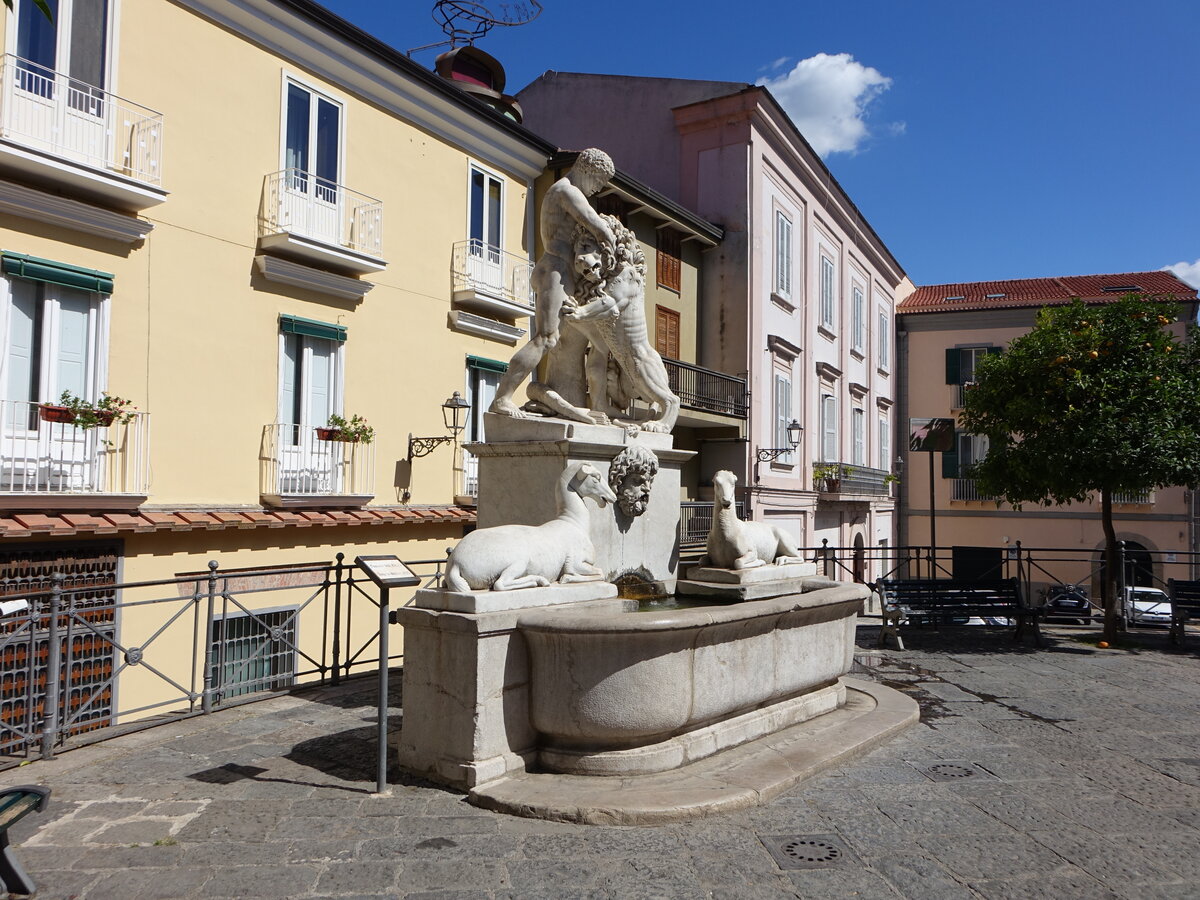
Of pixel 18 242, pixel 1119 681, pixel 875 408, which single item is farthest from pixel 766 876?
pixel 875 408

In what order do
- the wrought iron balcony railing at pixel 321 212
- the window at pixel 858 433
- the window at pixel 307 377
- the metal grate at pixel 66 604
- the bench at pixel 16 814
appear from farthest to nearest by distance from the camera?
the window at pixel 858 433 → the window at pixel 307 377 → the wrought iron balcony railing at pixel 321 212 → the metal grate at pixel 66 604 → the bench at pixel 16 814

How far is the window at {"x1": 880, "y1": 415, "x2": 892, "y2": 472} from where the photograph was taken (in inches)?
1273

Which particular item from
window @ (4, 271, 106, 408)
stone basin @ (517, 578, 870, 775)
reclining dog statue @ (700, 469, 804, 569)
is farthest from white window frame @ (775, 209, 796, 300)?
stone basin @ (517, 578, 870, 775)

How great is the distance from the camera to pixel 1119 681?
8.73m

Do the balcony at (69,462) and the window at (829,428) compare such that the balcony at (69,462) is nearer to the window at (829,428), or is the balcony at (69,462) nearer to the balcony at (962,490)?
the window at (829,428)

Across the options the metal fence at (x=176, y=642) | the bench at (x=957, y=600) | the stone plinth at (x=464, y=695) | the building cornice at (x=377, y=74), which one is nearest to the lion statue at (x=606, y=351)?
the metal fence at (x=176, y=642)

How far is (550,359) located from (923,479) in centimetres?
2859

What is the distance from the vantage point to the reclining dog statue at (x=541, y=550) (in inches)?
198

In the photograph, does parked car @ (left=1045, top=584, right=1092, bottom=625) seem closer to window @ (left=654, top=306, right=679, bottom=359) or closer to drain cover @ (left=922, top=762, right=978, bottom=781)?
drain cover @ (left=922, top=762, right=978, bottom=781)

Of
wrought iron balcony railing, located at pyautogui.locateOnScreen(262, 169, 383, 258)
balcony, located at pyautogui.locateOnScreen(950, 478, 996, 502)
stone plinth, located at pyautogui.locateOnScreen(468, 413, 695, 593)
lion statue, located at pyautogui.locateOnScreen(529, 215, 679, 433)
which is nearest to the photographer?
stone plinth, located at pyautogui.locateOnScreen(468, 413, 695, 593)

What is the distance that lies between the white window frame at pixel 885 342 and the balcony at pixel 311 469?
22459 mm

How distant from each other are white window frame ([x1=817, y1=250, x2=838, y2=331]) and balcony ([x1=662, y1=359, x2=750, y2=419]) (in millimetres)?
6238

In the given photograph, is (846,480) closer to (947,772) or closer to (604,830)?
(947,772)

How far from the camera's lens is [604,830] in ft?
14.2
